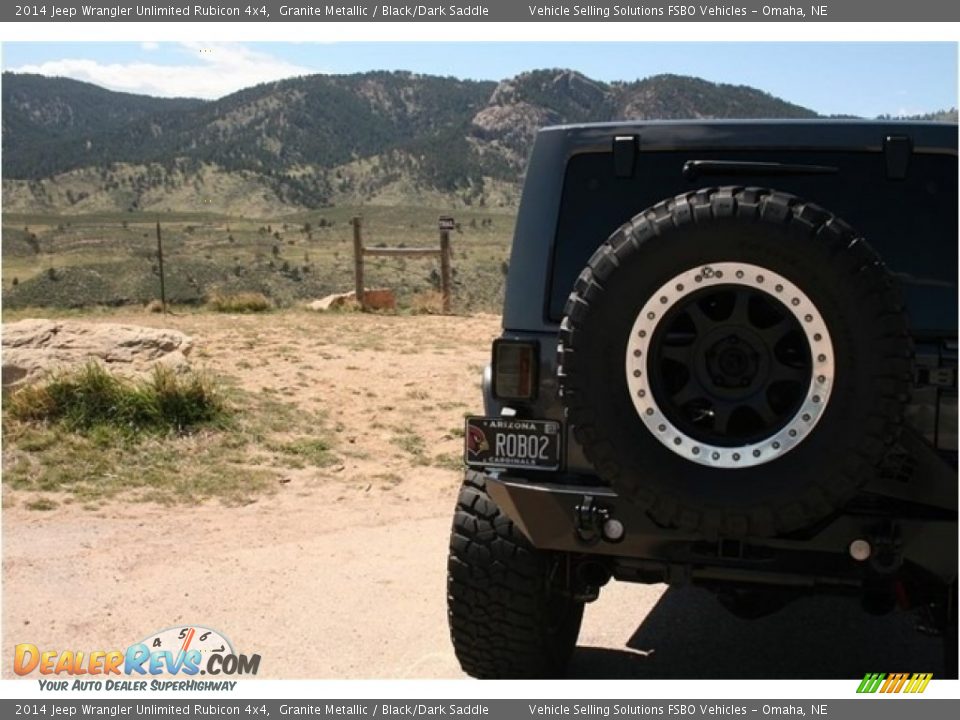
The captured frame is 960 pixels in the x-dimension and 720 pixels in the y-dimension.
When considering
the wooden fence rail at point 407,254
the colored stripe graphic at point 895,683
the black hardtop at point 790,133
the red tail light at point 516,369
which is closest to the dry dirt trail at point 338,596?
the colored stripe graphic at point 895,683

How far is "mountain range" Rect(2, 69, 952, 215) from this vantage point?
86875 millimetres

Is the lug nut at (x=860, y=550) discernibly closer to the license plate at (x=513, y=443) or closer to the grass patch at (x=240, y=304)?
the license plate at (x=513, y=443)

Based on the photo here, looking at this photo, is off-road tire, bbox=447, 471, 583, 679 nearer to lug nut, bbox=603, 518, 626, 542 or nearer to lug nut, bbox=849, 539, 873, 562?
lug nut, bbox=603, 518, 626, 542

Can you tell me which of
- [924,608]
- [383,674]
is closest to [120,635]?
[383,674]

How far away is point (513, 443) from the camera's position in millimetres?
3652

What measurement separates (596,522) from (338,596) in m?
2.11

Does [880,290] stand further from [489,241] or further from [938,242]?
[489,241]

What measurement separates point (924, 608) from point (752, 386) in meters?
1.08

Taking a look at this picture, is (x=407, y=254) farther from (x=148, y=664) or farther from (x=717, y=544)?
(x=717, y=544)

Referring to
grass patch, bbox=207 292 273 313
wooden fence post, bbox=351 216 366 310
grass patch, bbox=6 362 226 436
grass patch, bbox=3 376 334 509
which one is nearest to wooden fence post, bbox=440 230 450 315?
wooden fence post, bbox=351 216 366 310

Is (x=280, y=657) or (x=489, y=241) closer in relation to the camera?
(x=280, y=657)

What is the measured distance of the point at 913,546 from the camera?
3234mm

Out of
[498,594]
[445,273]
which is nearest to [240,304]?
[445,273]

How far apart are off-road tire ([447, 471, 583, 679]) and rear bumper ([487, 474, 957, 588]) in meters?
0.27
